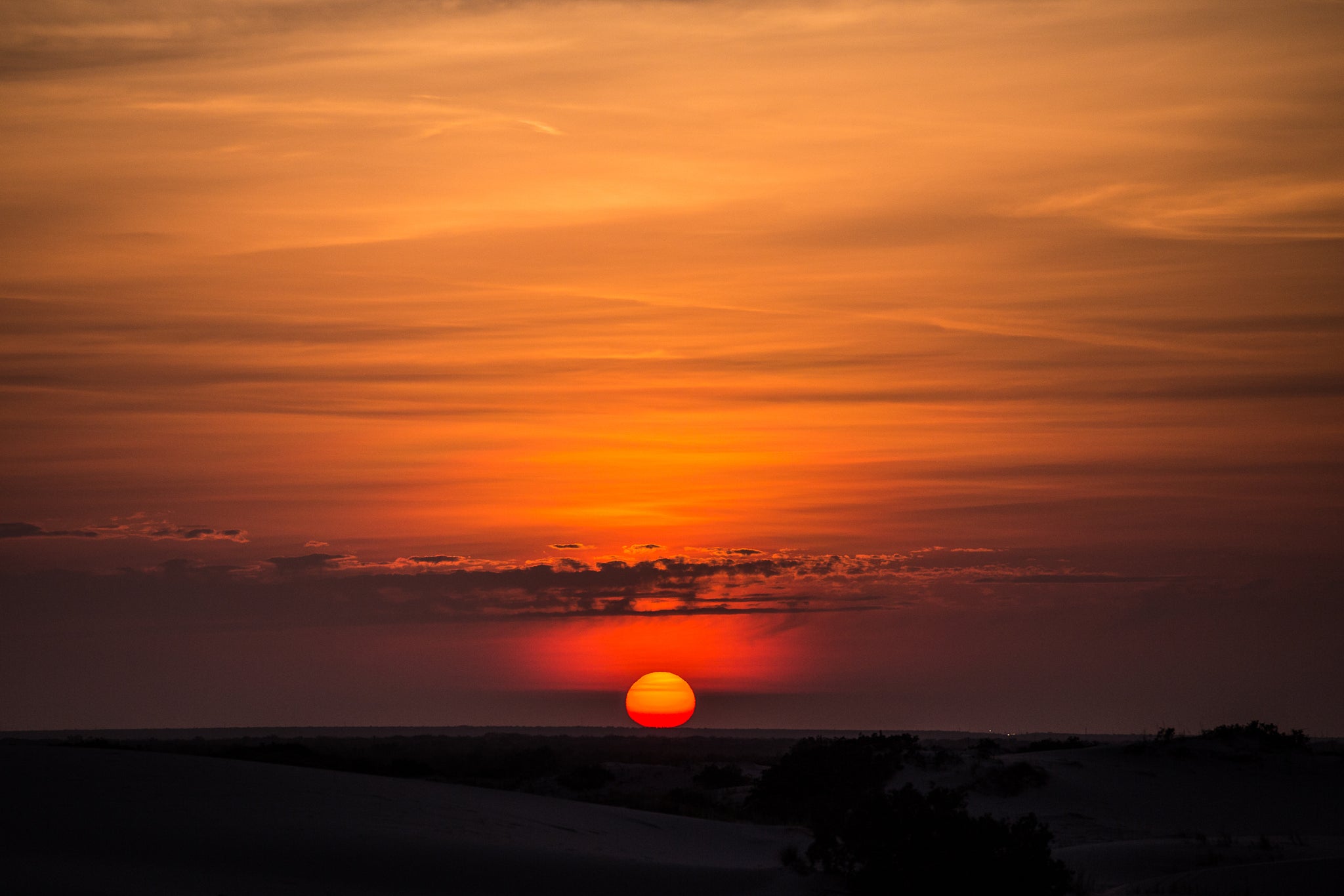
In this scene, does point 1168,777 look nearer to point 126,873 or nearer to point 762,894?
point 762,894

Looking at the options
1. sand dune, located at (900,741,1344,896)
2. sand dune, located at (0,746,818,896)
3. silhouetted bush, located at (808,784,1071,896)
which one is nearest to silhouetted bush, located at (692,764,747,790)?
sand dune, located at (900,741,1344,896)

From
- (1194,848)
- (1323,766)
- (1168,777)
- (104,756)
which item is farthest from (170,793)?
(1323,766)

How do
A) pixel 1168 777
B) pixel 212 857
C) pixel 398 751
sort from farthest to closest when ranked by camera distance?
pixel 398 751, pixel 1168 777, pixel 212 857

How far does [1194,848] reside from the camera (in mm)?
20875

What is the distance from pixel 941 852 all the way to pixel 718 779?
90.7 feet

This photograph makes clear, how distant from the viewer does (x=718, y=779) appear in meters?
43.2

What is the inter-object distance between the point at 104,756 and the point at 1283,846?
2108 centimetres

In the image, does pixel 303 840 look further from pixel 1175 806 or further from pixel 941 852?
pixel 1175 806

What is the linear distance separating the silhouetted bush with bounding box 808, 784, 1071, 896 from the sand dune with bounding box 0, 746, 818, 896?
A: 133 cm

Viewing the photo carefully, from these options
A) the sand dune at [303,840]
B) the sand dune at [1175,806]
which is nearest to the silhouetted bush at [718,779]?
the sand dune at [1175,806]

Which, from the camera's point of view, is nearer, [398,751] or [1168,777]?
[1168,777]

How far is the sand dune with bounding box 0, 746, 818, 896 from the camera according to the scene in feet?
49.8

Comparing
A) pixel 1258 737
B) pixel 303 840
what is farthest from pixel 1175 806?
pixel 303 840

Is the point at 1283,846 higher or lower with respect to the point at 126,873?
lower
